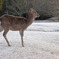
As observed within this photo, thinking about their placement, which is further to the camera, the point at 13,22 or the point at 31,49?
A: the point at 13,22

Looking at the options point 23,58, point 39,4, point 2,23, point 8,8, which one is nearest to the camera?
point 23,58

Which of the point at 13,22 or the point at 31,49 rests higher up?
the point at 13,22

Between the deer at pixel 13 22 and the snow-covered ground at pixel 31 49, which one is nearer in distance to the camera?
the snow-covered ground at pixel 31 49

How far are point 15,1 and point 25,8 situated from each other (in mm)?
2367

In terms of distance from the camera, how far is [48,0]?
28.4m

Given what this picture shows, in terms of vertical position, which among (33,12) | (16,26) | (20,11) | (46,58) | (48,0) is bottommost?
(20,11)

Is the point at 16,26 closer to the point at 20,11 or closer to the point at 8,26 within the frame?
the point at 8,26

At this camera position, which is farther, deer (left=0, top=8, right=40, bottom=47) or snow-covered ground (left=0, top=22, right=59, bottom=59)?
deer (left=0, top=8, right=40, bottom=47)

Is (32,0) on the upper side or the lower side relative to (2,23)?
lower

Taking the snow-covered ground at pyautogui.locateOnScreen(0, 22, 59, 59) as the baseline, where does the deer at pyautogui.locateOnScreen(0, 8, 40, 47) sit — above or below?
above

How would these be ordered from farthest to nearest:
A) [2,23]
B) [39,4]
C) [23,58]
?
[39,4] → [2,23] → [23,58]

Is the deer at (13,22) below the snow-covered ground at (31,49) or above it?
above

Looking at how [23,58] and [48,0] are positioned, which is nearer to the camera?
[23,58]

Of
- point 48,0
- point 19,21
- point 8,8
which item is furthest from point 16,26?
point 48,0
